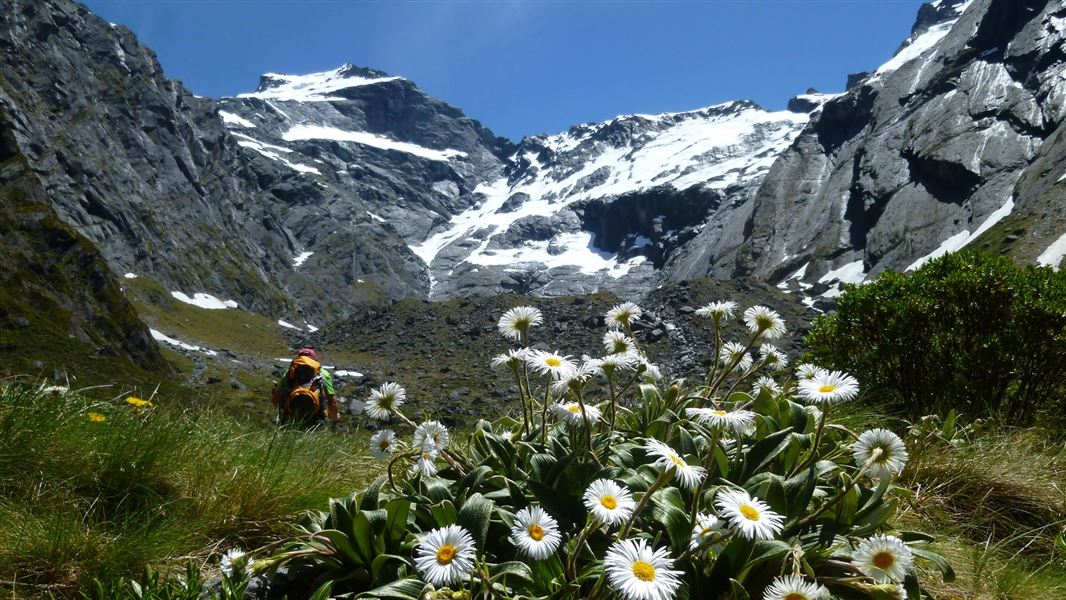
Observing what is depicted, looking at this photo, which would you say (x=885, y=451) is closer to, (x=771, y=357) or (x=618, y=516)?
(x=618, y=516)

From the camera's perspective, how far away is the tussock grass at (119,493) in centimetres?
286

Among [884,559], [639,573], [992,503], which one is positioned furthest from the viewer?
[992,503]

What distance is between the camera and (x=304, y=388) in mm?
9070

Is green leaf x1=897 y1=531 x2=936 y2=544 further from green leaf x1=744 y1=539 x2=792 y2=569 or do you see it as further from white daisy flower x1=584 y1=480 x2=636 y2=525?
white daisy flower x1=584 y1=480 x2=636 y2=525

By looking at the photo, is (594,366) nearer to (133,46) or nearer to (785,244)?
(785,244)

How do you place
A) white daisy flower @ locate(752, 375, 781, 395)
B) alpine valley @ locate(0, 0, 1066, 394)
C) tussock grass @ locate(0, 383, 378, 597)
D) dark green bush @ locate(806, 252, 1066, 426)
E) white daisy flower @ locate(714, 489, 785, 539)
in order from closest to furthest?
white daisy flower @ locate(714, 489, 785, 539) < tussock grass @ locate(0, 383, 378, 597) < white daisy flower @ locate(752, 375, 781, 395) < dark green bush @ locate(806, 252, 1066, 426) < alpine valley @ locate(0, 0, 1066, 394)

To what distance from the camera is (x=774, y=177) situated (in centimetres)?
15088

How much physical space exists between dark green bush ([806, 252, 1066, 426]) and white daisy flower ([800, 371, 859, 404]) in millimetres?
4746

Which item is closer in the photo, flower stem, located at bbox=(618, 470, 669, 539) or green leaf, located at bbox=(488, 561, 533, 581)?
flower stem, located at bbox=(618, 470, 669, 539)

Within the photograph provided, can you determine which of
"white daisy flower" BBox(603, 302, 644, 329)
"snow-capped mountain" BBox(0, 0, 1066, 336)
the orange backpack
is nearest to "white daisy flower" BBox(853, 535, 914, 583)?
"white daisy flower" BBox(603, 302, 644, 329)

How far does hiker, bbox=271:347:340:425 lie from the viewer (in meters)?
9.03

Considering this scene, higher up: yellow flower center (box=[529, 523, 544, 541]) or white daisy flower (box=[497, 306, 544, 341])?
white daisy flower (box=[497, 306, 544, 341])

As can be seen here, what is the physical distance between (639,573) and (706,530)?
589 millimetres

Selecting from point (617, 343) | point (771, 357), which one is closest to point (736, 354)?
point (771, 357)
